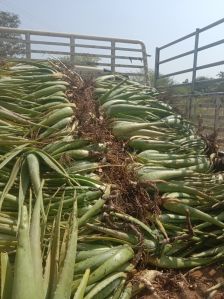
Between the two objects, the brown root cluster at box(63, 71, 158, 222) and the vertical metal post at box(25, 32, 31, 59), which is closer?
the brown root cluster at box(63, 71, 158, 222)

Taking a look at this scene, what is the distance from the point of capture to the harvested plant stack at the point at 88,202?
2.02 metres

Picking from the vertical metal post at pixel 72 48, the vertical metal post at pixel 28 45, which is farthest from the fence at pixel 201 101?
the vertical metal post at pixel 28 45

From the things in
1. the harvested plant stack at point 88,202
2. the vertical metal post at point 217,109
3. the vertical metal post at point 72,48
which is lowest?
the harvested plant stack at point 88,202

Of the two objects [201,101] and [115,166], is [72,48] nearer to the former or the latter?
[201,101]

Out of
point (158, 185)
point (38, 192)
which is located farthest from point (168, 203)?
point (38, 192)

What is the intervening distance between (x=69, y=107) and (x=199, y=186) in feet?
3.99

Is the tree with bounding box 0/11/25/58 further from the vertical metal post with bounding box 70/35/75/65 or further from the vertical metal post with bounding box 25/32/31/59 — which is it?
the vertical metal post with bounding box 70/35/75/65

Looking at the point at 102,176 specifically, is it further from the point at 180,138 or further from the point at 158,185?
the point at 180,138

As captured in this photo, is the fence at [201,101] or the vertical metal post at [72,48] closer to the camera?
the fence at [201,101]

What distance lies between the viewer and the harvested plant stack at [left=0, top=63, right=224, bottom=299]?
202 cm

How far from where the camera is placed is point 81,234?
247cm

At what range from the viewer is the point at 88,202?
2.63m

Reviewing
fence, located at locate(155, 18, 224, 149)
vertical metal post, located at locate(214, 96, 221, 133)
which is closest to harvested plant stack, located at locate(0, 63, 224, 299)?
fence, located at locate(155, 18, 224, 149)

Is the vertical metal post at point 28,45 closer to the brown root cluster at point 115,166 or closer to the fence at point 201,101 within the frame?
the fence at point 201,101
